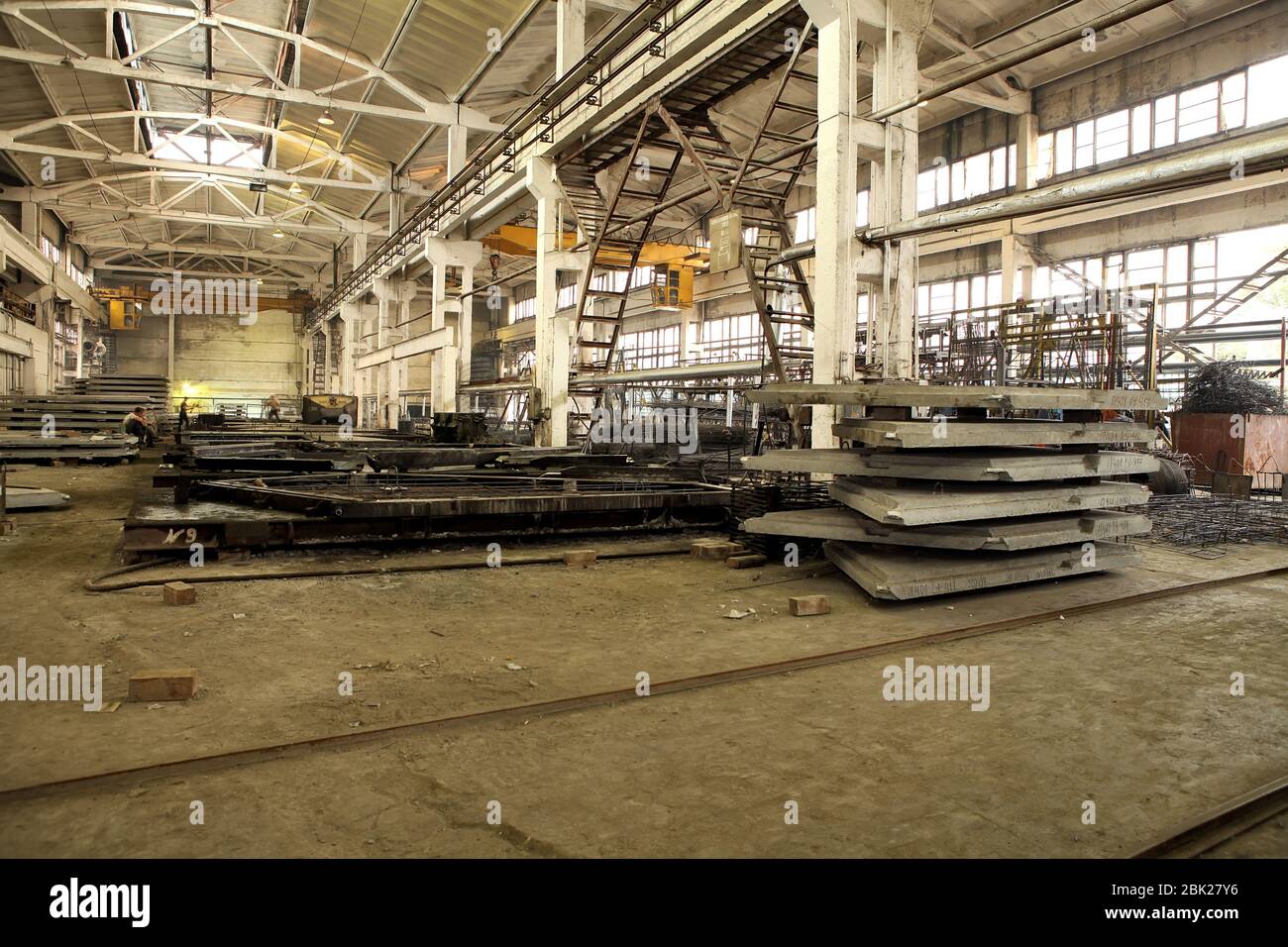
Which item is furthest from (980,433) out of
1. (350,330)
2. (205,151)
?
(350,330)

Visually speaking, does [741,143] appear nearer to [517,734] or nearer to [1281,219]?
[1281,219]

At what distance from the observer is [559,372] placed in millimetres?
13594

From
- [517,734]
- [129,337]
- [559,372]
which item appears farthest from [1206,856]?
[129,337]

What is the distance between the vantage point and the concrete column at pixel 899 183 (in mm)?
7418

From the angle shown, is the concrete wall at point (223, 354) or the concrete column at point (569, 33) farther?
the concrete wall at point (223, 354)

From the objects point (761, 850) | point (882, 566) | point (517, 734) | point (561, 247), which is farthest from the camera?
point (561, 247)

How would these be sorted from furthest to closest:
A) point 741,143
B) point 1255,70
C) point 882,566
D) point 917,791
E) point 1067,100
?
point 741,143
point 1067,100
point 1255,70
point 882,566
point 917,791

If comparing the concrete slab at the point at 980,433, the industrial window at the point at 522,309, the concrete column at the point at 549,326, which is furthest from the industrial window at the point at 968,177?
the industrial window at the point at 522,309

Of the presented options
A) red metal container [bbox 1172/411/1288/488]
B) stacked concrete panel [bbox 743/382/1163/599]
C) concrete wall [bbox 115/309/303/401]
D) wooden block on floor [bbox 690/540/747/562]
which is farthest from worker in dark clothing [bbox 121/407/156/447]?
concrete wall [bbox 115/309/303/401]

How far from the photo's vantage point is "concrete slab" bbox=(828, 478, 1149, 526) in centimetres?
488

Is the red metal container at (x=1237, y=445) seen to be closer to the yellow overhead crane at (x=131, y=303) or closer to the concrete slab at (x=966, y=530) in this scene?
the concrete slab at (x=966, y=530)

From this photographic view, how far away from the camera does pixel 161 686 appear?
3.05 meters

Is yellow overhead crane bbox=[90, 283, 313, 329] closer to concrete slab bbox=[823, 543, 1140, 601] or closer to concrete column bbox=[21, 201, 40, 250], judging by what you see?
concrete column bbox=[21, 201, 40, 250]

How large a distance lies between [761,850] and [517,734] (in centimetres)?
110
